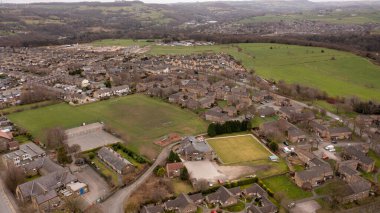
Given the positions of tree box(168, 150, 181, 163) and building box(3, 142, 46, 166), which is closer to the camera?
tree box(168, 150, 181, 163)

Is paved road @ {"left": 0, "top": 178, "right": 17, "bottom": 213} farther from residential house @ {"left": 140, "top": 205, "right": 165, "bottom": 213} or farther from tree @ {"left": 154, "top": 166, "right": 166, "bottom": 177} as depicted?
tree @ {"left": 154, "top": 166, "right": 166, "bottom": 177}

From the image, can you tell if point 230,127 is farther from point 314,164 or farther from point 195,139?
point 314,164

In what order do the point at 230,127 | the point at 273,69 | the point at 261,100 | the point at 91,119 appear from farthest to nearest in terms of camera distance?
the point at 273,69 → the point at 261,100 → the point at 91,119 → the point at 230,127

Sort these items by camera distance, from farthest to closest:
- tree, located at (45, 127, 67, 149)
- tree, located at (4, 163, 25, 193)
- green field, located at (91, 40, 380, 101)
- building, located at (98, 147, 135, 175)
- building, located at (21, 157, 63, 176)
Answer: green field, located at (91, 40, 380, 101), tree, located at (45, 127, 67, 149), building, located at (21, 157, 63, 176), building, located at (98, 147, 135, 175), tree, located at (4, 163, 25, 193)

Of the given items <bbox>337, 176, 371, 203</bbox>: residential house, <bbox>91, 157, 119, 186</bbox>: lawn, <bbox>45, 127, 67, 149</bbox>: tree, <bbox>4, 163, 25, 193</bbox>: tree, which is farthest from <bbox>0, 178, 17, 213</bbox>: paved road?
<bbox>337, 176, 371, 203</bbox>: residential house

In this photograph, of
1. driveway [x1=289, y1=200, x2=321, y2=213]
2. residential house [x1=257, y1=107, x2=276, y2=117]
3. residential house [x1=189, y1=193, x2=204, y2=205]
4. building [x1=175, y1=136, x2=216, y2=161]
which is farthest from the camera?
residential house [x1=257, y1=107, x2=276, y2=117]

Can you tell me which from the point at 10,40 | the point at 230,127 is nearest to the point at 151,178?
the point at 230,127

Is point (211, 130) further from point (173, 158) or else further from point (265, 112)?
point (265, 112)
